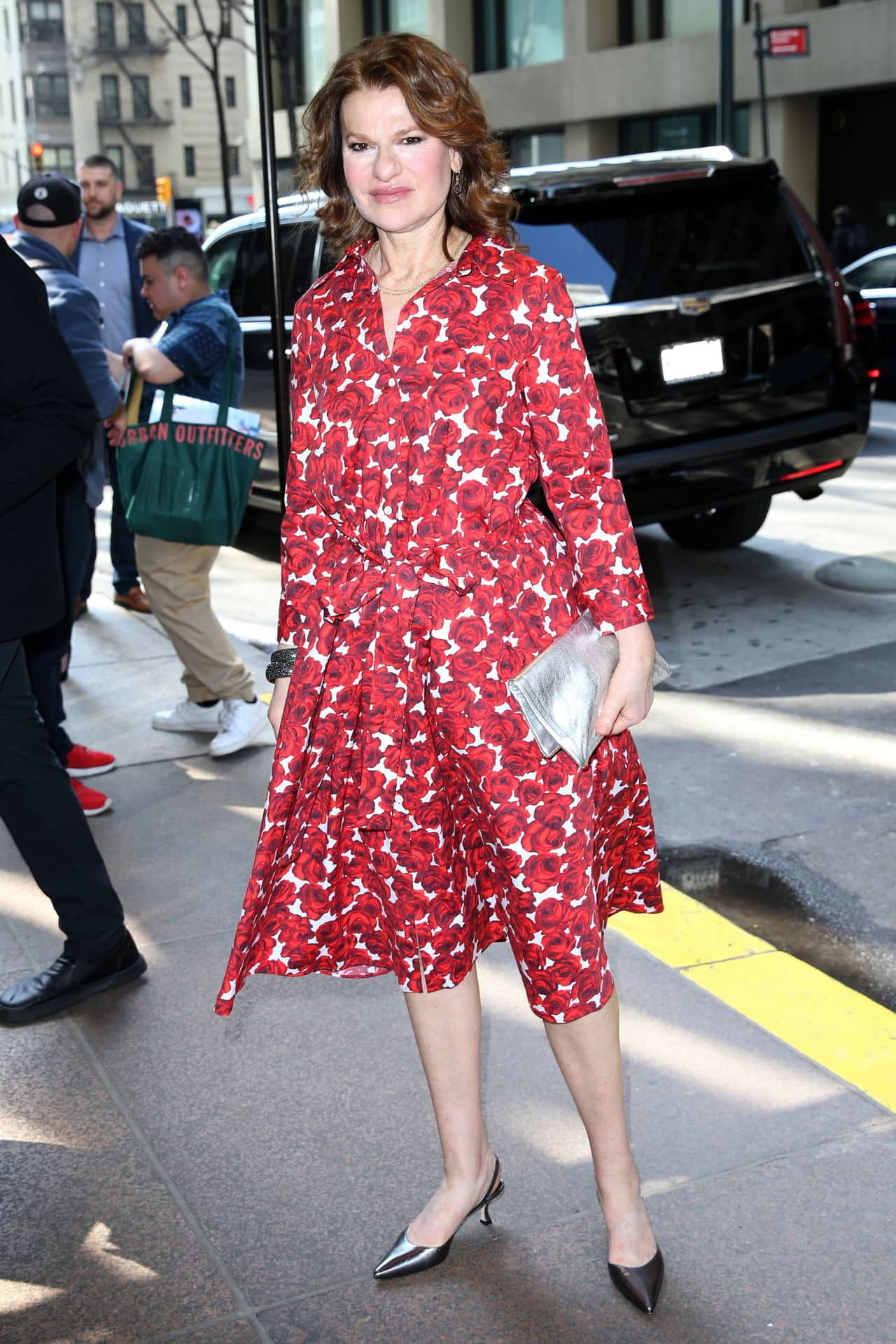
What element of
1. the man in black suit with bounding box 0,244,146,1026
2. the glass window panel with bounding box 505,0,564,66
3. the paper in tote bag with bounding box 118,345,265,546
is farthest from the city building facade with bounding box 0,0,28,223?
the man in black suit with bounding box 0,244,146,1026

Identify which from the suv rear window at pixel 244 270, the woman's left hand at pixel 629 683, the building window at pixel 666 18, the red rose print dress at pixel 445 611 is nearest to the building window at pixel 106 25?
the building window at pixel 666 18

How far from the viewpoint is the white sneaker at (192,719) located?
5738mm

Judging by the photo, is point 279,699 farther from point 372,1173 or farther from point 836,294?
point 836,294

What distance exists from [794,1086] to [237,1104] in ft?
3.79

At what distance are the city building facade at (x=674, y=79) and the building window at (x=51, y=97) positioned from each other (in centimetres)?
5579

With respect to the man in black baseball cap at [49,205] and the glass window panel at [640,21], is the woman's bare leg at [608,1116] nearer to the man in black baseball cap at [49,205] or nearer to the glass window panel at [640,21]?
the man in black baseball cap at [49,205]

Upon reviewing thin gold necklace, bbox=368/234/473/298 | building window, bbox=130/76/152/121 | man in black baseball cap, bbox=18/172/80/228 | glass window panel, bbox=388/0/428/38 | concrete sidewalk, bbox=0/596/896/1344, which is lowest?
concrete sidewalk, bbox=0/596/896/1344

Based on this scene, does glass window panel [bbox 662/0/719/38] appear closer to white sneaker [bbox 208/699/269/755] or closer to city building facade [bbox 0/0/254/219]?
white sneaker [bbox 208/699/269/755]

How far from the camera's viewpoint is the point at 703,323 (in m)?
7.03

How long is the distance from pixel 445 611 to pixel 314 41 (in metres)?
40.2

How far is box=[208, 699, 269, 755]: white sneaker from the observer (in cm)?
543

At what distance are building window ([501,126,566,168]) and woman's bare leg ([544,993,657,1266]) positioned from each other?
3190 cm

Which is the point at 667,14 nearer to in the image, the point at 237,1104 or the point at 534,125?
the point at 534,125

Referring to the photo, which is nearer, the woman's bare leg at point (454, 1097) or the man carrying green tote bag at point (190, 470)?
the woman's bare leg at point (454, 1097)
